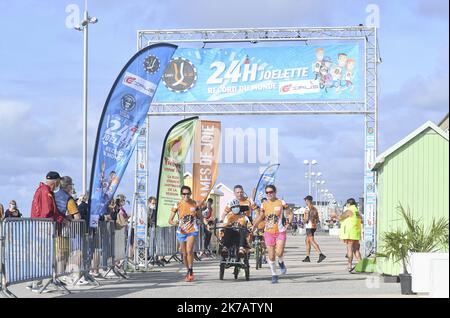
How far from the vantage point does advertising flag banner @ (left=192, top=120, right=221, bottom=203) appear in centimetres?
2556

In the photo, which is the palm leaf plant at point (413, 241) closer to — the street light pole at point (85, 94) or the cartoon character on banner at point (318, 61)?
the cartoon character on banner at point (318, 61)

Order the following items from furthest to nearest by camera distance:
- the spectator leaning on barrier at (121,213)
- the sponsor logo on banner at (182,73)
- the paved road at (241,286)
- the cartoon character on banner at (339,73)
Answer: the sponsor logo on banner at (182,73), the cartoon character on banner at (339,73), the spectator leaning on barrier at (121,213), the paved road at (241,286)

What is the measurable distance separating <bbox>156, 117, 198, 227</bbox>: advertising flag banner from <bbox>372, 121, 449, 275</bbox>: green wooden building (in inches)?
255

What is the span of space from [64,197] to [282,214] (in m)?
4.31

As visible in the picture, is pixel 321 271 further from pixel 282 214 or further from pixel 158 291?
pixel 158 291

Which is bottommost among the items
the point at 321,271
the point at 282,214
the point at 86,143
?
the point at 321,271

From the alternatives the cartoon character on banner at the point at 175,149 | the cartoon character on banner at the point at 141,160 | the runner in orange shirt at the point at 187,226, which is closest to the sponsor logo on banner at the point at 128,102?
the runner in orange shirt at the point at 187,226

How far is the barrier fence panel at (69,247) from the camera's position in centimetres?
1567

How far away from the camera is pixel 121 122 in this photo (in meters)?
18.2

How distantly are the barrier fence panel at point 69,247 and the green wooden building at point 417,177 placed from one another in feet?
19.9

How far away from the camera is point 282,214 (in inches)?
709
